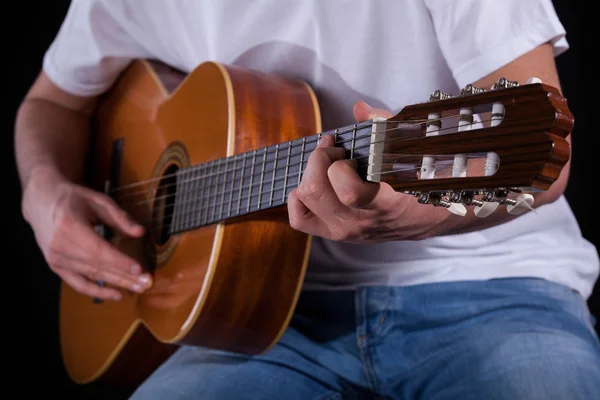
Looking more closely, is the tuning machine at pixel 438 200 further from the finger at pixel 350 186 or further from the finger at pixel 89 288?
the finger at pixel 89 288

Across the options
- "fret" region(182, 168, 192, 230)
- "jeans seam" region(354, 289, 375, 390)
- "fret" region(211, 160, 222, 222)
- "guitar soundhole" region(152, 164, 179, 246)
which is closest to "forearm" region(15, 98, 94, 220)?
"guitar soundhole" region(152, 164, 179, 246)

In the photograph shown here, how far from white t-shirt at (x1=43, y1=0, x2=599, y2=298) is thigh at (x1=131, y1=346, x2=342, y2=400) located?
0.18m

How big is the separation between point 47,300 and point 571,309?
153 centimetres

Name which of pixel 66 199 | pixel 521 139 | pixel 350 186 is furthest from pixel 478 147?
pixel 66 199

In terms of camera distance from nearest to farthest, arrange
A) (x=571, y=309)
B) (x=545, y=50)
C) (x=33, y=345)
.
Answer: (x=545, y=50) < (x=571, y=309) < (x=33, y=345)

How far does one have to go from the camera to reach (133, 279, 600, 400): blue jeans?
0.93m

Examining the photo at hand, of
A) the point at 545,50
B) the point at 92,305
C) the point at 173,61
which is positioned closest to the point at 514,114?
the point at 545,50

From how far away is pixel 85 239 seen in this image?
125 cm

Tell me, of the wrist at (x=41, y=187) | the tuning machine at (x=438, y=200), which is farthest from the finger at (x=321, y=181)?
the wrist at (x=41, y=187)

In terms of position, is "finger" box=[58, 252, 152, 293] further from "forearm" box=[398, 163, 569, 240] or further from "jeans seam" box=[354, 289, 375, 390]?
"forearm" box=[398, 163, 569, 240]

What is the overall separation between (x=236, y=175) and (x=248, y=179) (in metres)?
0.04

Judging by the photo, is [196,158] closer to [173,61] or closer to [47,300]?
[173,61]

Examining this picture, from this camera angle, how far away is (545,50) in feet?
2.94

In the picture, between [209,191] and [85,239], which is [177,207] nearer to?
[209,191]
